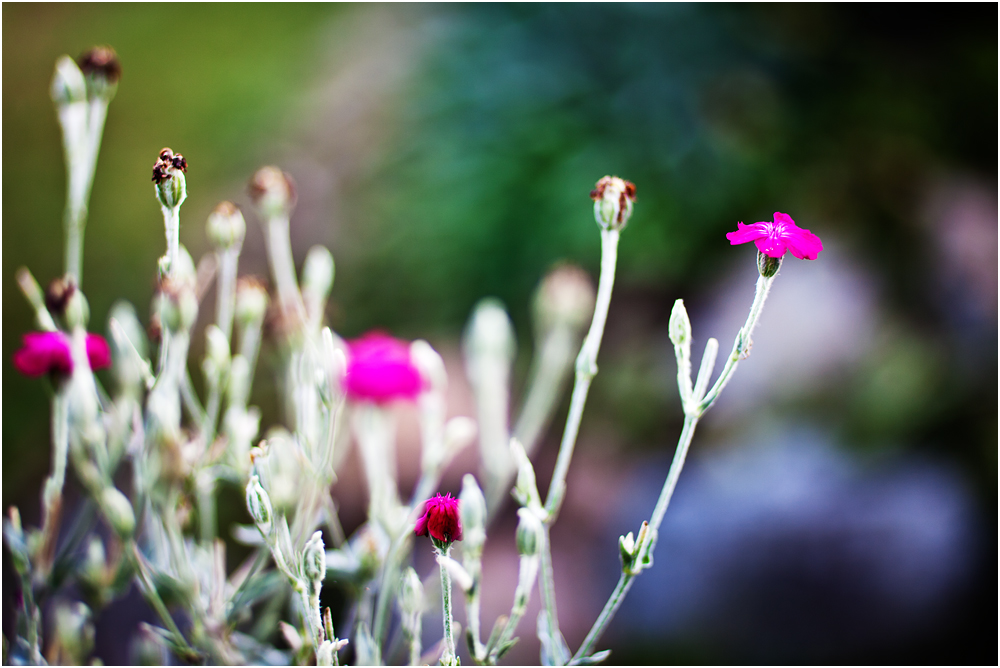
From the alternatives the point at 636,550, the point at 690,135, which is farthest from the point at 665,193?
the point at 636,550

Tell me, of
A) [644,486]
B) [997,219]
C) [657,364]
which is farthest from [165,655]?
[997,219]

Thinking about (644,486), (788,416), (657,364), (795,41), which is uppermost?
(795,41)

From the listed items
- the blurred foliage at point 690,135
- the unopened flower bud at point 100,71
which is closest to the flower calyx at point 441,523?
the unopened flower bud at point 100,71

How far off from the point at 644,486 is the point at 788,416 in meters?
0.29

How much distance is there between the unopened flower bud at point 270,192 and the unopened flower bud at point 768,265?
0.32 m

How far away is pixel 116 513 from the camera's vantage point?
357 mm

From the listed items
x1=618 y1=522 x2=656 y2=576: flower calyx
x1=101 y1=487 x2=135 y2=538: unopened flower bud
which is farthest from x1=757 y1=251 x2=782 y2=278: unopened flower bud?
x1=101 y1=487 x2=135 y2=538: unopened flower bud

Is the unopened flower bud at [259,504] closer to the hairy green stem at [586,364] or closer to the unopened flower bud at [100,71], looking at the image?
the hairy green stem at [586,364]

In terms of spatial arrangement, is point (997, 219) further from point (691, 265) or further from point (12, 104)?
point (12, 104)

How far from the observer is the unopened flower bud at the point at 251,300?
0.49 m

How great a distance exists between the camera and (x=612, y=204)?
399 millimetres

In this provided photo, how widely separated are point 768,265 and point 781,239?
1cm

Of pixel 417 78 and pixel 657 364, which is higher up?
pixel 417 78

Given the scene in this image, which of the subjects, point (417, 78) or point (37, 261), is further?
point (417, 78)
